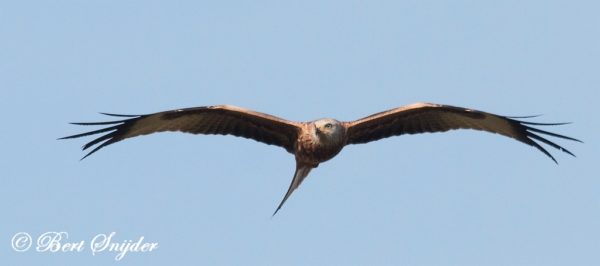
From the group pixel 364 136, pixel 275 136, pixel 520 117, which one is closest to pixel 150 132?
pixel 275 136

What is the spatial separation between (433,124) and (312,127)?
1569mm

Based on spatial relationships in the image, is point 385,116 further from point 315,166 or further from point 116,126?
point 116,126

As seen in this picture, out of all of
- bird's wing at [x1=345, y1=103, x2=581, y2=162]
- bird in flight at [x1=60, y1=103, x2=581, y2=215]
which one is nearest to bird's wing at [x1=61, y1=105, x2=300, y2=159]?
bird in flight at [x1=60, y1=103, x2=581, y2=215]

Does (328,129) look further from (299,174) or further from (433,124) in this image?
(433,124)

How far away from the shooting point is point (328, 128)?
1347 centimetres

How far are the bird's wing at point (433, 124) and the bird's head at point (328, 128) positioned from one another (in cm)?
38

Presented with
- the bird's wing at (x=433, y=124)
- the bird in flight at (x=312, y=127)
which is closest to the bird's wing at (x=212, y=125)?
the bird in flight at (x=312, y=127)

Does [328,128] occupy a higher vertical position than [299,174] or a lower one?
higher

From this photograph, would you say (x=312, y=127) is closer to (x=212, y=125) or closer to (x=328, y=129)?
(x=328, y=129)

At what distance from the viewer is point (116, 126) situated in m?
13.9

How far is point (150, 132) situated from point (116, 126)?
15.8 inches

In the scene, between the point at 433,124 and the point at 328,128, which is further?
the point at 433,124

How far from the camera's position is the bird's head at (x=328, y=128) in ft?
44.2

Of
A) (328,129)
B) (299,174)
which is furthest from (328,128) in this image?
(299,174)
